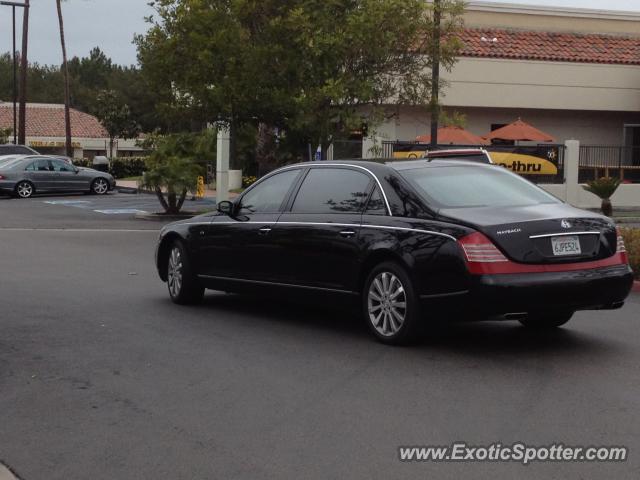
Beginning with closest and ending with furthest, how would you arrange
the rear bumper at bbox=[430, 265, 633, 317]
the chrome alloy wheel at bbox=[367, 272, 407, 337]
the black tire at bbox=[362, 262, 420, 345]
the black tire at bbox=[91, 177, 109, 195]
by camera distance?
the rear bumper at bbox=[430, 265, 633, 317], the black tire at bbox=[362, 262, 420, 345], the chrome alloy wheel at bbox=[367, 272, 407, 337], the black tire at bbox=[91, 177, 109, 195]

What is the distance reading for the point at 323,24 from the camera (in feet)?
80.9

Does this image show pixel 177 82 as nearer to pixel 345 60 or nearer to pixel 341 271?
pixel 345 60

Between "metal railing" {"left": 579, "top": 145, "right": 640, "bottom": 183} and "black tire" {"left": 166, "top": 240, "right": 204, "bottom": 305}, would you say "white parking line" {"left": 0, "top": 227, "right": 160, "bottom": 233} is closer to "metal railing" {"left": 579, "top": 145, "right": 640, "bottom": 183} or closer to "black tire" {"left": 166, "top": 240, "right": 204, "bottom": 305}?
"black tire" {"left": 166, "top": 240, "right": 204, "bottom": 305}

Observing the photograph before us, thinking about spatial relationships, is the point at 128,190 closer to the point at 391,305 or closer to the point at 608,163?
the point at 608,163

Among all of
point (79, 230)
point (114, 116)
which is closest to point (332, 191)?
point (79, 230)

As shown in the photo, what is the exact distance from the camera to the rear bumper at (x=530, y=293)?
8.27 meters

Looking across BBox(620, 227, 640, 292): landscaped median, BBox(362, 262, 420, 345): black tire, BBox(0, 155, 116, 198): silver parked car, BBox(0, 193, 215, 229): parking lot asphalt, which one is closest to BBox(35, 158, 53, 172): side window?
BBox(0, 155, 116, 198): silver parked car

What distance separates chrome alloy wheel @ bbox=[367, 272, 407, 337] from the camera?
886cm

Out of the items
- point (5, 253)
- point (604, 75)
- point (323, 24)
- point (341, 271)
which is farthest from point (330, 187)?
point (604, 75)

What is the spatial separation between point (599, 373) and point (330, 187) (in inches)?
125

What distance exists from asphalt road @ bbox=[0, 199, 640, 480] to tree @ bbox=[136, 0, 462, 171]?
44.3ft

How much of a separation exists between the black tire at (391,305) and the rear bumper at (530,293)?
316 millimetres

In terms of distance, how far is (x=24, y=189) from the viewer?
1476 inches

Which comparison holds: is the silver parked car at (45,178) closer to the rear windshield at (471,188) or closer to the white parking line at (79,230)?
the white parking line at (79,230)
